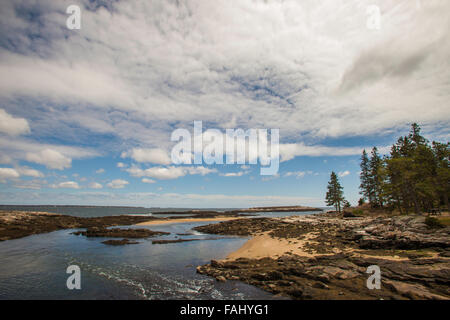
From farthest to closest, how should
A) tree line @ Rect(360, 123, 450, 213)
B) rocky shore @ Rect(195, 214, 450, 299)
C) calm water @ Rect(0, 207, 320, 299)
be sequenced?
tree line @ Rect(360, 123, 450, 213) → calm water @ Rect(0, 207, 320, 299) → rocky shore @ Rect(195, 214, 450, 299)

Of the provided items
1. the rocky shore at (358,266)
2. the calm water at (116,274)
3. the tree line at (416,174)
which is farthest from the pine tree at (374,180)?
the calm water at (116,274)

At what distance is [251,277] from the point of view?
14.8 meters

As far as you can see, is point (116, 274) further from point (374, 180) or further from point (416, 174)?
point (374, 180)

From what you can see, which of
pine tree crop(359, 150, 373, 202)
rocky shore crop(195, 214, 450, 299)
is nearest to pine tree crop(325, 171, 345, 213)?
pine tree crop(359, 150, 373, 202)

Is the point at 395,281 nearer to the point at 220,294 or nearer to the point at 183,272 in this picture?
the point at 220,294

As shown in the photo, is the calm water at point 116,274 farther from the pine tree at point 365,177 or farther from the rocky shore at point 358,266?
the pine tree at point 365,177

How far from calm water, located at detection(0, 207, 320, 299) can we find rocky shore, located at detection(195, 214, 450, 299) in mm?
1929

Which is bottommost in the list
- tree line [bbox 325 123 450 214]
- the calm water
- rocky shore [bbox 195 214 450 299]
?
the calm water

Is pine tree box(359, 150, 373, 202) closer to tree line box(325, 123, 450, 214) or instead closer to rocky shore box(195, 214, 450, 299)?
tree line box(325, 123, 450, 214)

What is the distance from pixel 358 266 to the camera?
14672 millimetres

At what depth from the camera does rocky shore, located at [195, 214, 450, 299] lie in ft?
36.6

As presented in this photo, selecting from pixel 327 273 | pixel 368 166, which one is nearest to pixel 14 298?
pixel 327 273

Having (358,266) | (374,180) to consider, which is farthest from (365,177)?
(358,266)
